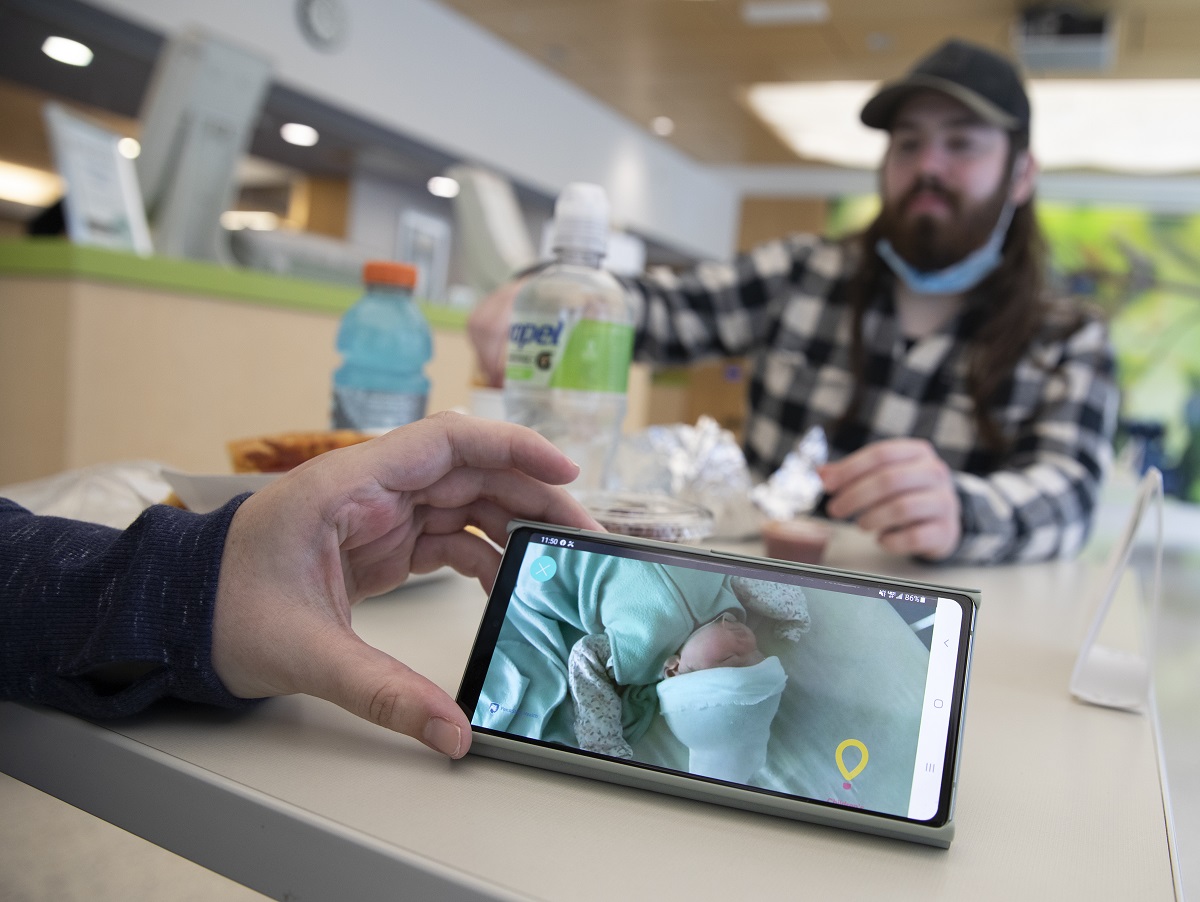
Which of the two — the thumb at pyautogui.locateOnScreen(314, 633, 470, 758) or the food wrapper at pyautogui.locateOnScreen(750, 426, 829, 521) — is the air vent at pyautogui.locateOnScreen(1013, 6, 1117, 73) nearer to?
the food wrapper at pyautogui.locateOnScreen(750, 426, 829, 521)

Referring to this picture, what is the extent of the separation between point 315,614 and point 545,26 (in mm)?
5168

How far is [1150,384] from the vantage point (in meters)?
6.73

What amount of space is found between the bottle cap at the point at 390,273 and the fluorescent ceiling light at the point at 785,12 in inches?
164

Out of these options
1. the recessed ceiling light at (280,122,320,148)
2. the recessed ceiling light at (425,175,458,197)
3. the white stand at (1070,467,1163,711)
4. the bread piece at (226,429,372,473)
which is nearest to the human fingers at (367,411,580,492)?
the bread piece at (226,429,372,473)

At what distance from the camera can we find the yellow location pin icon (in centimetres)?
34

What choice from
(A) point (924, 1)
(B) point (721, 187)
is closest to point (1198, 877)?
(A) point (924, 1)

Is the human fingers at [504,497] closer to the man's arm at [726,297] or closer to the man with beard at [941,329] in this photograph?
the man with beard at [941,329]

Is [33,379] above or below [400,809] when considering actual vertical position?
above

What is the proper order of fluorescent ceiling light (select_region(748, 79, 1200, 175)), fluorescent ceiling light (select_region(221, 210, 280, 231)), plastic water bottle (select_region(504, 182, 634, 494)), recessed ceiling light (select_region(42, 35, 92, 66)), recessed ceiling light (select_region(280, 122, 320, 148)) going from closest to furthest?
plastic water bottle (select_region(504, 182, 634, 494)) → recessed ceiling light (select_region(42, 35, 92, 66)) → recessed ceiling light (select_region(280, 122, 320, 148)) → fluorescent ceiling light (select_region(748, 79, 1200, 175)) → fluorescent ceiling light (select_region(221, 210, 280, 231))

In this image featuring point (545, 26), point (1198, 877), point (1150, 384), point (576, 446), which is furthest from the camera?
point (1150, 384)

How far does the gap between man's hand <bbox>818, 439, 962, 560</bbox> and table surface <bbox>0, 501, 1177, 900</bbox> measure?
37cm

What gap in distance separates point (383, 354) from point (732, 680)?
0.65 m

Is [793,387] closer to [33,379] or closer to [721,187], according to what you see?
[33,379]

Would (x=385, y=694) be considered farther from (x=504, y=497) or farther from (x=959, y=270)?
(x=959, y=270)
